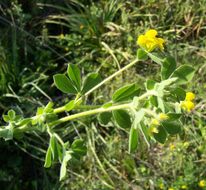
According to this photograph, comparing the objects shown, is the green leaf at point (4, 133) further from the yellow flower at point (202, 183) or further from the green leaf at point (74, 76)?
the yellow flower at point (202, 183)

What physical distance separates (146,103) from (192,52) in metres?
1.88

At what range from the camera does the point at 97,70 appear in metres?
2.46

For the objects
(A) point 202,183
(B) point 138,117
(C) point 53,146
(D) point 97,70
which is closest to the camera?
(B) point 138,117

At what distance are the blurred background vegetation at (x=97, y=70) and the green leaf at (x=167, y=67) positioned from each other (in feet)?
4.92

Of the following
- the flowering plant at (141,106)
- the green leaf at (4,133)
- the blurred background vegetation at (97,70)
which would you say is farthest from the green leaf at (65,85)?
the blurred background vegetation at (97,70)

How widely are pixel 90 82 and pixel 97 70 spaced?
171cm

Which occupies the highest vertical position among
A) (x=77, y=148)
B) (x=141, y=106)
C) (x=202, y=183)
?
(x=141, y=106)

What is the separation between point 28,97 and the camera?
2320 millimetres

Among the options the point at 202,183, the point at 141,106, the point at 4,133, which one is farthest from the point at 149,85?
the point at 202,183

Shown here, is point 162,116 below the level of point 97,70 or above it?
above

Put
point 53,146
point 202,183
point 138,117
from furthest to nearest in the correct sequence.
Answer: point 202,183 → point 53,146 → point 138,117

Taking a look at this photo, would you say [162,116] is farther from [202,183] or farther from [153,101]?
[202,183]

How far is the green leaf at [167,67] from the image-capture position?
2.17 ft

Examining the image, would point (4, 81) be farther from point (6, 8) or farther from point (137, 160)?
point (137, 160)
